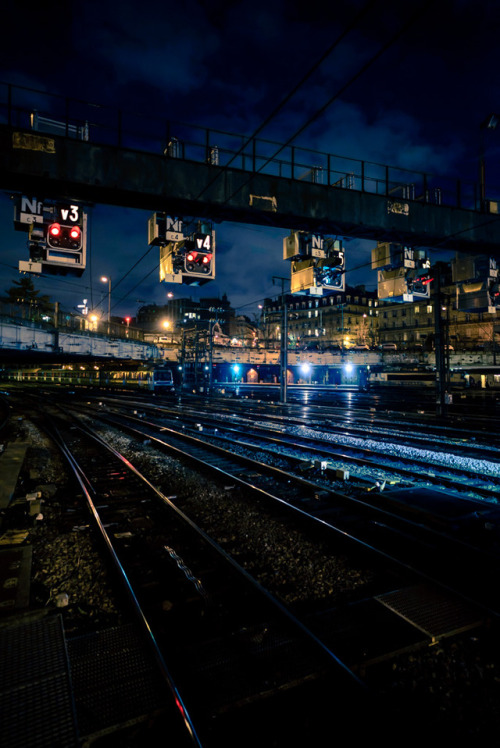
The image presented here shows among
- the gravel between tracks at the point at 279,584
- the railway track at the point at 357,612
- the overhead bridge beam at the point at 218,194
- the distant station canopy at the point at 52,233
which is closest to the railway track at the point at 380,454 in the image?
the railway track at the point at 357,612

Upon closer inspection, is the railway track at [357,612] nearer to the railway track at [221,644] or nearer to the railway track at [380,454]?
the railway track at [221,644]

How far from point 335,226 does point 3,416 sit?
18785mm

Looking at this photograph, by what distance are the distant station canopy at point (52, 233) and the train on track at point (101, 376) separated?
3492 centimetres

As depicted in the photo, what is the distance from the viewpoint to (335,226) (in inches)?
453

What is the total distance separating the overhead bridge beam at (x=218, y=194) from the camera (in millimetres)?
9180

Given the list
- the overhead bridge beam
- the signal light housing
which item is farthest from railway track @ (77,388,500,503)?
the signal light housing

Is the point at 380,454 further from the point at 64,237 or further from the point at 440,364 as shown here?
the point at 440,364

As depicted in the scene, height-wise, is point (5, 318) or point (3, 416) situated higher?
point (5, 318)

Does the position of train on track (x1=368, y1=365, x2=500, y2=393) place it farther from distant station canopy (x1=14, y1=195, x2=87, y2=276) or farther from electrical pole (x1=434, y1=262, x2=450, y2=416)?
distant station canopy (x1=14, y1=195, x2=87, y2=276)

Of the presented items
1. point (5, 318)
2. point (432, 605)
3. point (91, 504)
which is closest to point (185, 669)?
point (432, 605)

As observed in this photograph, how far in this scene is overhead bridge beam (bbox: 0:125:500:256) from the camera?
9.18m

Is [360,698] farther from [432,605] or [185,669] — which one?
[432,605]

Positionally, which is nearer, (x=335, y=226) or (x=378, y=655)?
(x=378, y=655)

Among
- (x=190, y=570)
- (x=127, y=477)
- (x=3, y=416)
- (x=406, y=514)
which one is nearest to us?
(x=190, y=570)
